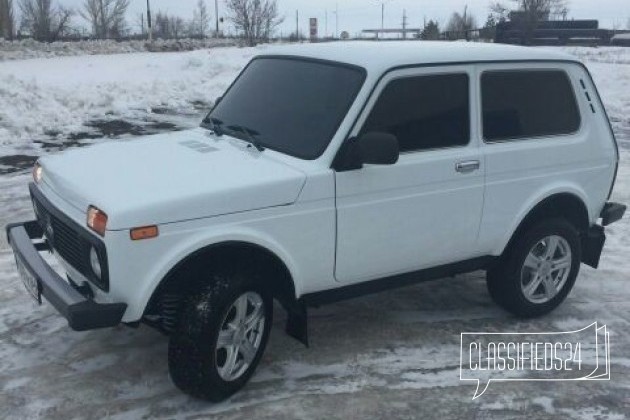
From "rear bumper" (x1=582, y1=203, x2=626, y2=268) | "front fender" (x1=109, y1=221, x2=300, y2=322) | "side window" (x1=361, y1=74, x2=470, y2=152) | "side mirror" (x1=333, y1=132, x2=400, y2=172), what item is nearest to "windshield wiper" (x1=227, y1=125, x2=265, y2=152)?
"side mirror" (x1=333, y1=132, x2=400, y2=172)

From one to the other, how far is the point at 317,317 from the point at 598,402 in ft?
6.53

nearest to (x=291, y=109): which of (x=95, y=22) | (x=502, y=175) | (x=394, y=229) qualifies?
(x=394, y=229)

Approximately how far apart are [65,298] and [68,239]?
416 mm

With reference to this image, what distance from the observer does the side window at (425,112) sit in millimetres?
4219

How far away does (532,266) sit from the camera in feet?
16.6

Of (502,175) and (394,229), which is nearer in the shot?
(394,229)

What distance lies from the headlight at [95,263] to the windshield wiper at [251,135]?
4.02 ft

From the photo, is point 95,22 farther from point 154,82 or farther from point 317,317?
point 317,317

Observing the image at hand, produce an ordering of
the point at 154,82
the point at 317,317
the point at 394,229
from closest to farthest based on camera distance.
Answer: the point at 394,229
the point at 317,317
the point at 154,82

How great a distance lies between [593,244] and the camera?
5340 millimetres

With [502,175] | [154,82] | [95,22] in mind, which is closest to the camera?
[502,175]

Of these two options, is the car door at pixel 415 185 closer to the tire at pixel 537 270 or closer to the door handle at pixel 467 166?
the door handle at pixel 467 166

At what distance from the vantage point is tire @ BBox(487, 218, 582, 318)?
493cm

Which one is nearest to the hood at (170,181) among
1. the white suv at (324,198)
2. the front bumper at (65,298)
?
the white suv at (324,198)
